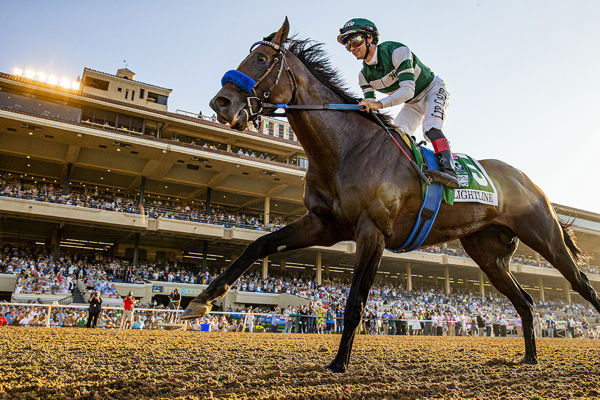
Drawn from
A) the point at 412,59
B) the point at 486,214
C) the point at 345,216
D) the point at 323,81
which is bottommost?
the point at 345,216

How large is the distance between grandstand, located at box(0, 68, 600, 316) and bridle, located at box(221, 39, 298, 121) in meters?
20.4

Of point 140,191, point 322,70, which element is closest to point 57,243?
point 140,191

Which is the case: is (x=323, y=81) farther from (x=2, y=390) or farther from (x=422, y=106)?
(x=2, y=390)

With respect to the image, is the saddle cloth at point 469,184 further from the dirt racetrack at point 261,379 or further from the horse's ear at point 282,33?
the dirt racetrack at point 261,379

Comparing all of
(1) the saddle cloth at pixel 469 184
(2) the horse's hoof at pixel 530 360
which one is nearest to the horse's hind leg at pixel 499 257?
(2) the horse's hoof at pixel 530 360

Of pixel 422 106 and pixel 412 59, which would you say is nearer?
pixel 412 59

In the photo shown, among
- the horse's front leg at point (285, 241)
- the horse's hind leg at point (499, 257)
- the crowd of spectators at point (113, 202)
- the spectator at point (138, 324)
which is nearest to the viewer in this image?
the horse's front leg at point (285, 241)

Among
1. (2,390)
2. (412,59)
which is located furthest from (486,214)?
(2,390)

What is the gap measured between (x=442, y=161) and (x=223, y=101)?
2215 millimetres

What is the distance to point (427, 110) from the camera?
183 inches

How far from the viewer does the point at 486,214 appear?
15.4ft

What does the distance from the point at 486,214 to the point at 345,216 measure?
74.6 inches

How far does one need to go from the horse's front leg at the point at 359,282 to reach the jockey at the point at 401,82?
1087 millimetres

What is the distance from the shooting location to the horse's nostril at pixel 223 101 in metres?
3.57
